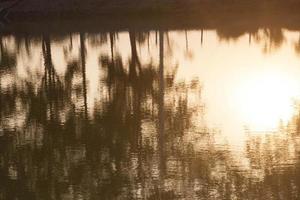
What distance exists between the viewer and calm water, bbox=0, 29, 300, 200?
1352 cm

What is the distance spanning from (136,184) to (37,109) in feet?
31.5

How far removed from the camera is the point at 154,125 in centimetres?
1889

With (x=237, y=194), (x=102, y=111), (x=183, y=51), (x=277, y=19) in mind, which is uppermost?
(x=277, y=19)

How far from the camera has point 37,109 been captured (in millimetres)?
22188

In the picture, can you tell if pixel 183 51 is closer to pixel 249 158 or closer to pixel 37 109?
pixel 37 109

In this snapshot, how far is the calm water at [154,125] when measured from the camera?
13523 mm

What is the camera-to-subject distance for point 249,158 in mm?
15070

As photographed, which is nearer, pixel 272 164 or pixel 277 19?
pixel 272 164

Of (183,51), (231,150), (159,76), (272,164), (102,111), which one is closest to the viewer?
(272,164)

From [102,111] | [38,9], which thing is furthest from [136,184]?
[38,9]

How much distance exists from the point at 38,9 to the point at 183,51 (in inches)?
1326

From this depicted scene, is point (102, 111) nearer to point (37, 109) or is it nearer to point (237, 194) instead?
point (37, 109)

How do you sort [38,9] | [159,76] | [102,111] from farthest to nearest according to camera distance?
[38,9], [159,76], [102,111]

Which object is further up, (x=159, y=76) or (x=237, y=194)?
(x=159, y=76)
